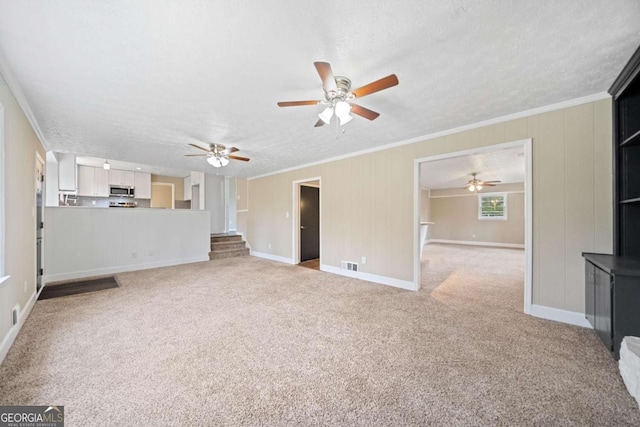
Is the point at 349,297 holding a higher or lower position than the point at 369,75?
lower

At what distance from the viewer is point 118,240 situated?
5164 millimetres

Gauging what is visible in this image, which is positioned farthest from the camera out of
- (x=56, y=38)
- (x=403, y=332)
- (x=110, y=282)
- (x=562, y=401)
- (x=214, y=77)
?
(x=110, y=282)

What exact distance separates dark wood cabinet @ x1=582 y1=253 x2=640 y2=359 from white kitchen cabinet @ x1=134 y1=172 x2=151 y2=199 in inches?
413

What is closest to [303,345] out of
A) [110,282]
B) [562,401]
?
[562,401]

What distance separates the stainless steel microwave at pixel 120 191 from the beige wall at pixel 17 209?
17.3 ft

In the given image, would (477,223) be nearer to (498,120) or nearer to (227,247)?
(498,120)

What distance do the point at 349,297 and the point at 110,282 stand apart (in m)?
4.20

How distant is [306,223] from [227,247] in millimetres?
2556

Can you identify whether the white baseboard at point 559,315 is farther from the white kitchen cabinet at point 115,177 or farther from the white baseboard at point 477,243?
the white kitchen cabinet at point 115,177

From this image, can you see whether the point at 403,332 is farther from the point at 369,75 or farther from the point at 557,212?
the point at 369,75

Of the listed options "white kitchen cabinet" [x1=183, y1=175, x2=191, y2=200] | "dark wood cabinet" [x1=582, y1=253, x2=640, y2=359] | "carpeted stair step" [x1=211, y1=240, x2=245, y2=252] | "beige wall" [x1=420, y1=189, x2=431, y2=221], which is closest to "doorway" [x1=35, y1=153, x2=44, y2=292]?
"carpeted stair step" [x1=211, y1=240, x2=245, y2=252]

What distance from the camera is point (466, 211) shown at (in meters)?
10.2

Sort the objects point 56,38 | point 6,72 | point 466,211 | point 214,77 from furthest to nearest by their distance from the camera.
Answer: point 466,211 < point 214,77 < point 6,72 < point 56,38

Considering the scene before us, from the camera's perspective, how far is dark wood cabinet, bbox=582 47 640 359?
73.2 inches
